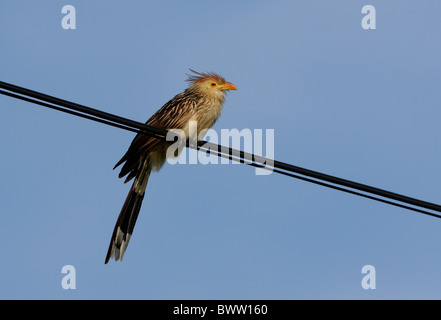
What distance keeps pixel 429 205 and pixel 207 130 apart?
3.73 metres

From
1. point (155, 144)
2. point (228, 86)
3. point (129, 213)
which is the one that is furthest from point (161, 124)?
point (129, 213)

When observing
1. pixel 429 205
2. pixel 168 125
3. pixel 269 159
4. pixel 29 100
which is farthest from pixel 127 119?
pixel 168 125

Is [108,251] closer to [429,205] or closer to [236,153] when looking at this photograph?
[236,153]

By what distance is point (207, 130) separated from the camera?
28.2 feet

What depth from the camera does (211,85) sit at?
9.09 metres

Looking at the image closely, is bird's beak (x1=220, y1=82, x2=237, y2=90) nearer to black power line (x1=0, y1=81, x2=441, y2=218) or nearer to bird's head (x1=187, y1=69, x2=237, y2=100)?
bird's head (x1=187, y1=69, x2=237, y2=100)

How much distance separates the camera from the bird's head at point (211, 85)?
8.96m

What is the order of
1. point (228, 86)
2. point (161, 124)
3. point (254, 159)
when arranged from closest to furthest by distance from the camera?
point (254, 159)
point (161, 124)
point (228, 86)

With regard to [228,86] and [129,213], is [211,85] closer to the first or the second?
[228,86]

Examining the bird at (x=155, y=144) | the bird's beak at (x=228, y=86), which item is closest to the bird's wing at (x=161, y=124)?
the bird at (x=155, y=144)

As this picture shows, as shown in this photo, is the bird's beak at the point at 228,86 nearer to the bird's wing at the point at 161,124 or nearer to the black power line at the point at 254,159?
the bird's wing at the point at 161,124

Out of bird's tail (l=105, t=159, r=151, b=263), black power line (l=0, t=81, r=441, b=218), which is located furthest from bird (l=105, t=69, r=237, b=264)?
black power line (l=0, t=81, r=441, b=218)

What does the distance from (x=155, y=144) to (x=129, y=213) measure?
1.07m

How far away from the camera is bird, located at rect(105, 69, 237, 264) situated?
8398 mm
